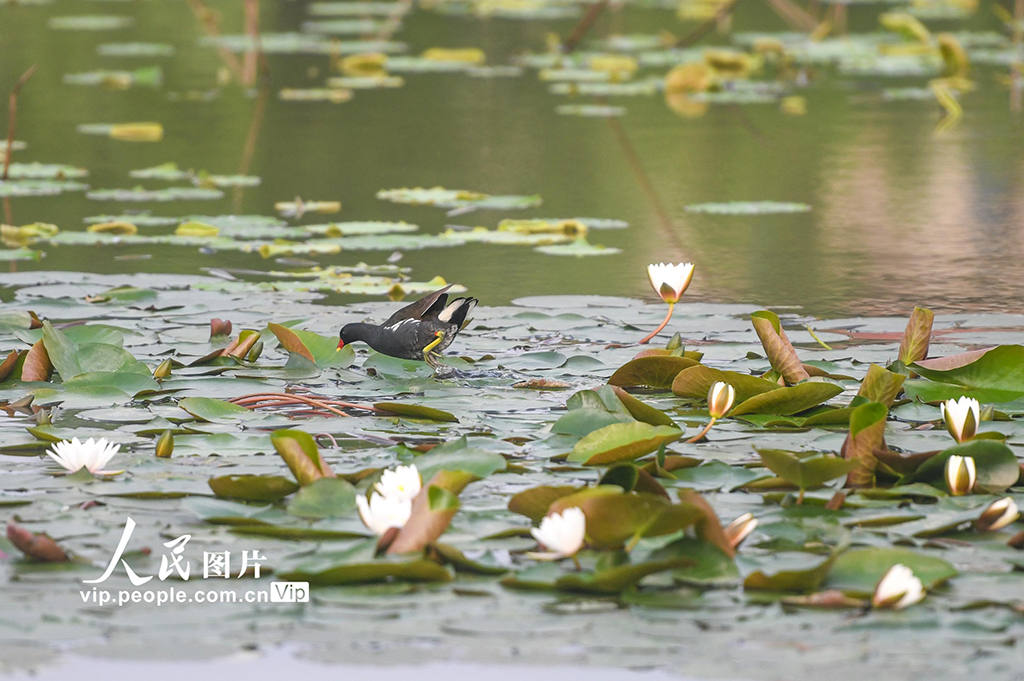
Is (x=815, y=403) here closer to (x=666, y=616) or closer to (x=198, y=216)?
(x=666, y=616)

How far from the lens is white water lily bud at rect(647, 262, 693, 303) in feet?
12.0

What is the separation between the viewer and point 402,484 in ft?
8.34

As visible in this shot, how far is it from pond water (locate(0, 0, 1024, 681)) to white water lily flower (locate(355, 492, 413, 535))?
0.09 ft

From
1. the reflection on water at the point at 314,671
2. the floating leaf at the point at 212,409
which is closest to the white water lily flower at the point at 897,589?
the reflection on water at the point at 314,671

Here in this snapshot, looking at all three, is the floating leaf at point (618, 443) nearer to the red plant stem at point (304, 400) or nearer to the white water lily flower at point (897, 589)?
the red plant stem at point (304, 400)

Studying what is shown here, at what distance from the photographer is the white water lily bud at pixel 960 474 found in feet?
8.88

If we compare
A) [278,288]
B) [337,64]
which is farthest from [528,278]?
[337,64]

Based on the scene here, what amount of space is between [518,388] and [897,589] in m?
1.53

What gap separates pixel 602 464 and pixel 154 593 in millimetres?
1017

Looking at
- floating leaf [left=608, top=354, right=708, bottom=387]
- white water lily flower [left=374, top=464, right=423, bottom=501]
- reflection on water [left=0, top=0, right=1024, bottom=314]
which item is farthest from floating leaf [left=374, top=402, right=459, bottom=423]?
reflection on water [left=0, top=0, right=1024, bottom=314]

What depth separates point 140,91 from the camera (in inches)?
408

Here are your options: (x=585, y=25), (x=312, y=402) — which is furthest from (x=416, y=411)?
(x=585, y=25)

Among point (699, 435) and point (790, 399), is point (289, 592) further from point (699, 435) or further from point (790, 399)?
point (790, 399)

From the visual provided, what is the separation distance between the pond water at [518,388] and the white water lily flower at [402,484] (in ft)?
0.20
